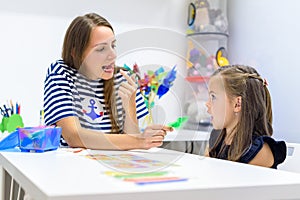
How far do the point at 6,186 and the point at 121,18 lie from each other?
1.50m

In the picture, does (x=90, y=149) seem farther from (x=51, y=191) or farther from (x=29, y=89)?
(x=29, y=89)

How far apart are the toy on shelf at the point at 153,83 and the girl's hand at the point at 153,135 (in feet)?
0.14

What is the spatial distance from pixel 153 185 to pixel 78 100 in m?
0.73

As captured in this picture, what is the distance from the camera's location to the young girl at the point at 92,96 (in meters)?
1.10

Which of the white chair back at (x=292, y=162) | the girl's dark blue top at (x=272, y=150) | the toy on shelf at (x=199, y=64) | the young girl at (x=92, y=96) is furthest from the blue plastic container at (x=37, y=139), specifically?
the white chair back at (x=292, y=162)

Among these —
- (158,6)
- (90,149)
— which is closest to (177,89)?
(90,149)

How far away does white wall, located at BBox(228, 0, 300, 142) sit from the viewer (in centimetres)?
192

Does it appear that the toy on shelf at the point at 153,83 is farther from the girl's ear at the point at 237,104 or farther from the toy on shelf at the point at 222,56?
the toy on shelf at the point at 222,56

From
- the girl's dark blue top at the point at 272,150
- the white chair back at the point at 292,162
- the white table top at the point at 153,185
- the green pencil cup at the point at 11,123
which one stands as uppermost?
the white table top at the point at 153,185

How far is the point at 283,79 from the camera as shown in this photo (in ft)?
6.48

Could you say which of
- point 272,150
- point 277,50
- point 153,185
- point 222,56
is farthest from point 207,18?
point 153,185

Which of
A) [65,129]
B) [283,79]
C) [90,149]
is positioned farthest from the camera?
[283,79]

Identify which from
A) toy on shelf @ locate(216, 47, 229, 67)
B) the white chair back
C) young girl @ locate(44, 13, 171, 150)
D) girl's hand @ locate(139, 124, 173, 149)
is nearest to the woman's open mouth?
young girl @ locate(44, 13, 171, 150)


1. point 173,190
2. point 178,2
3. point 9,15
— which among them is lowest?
point 173,190
